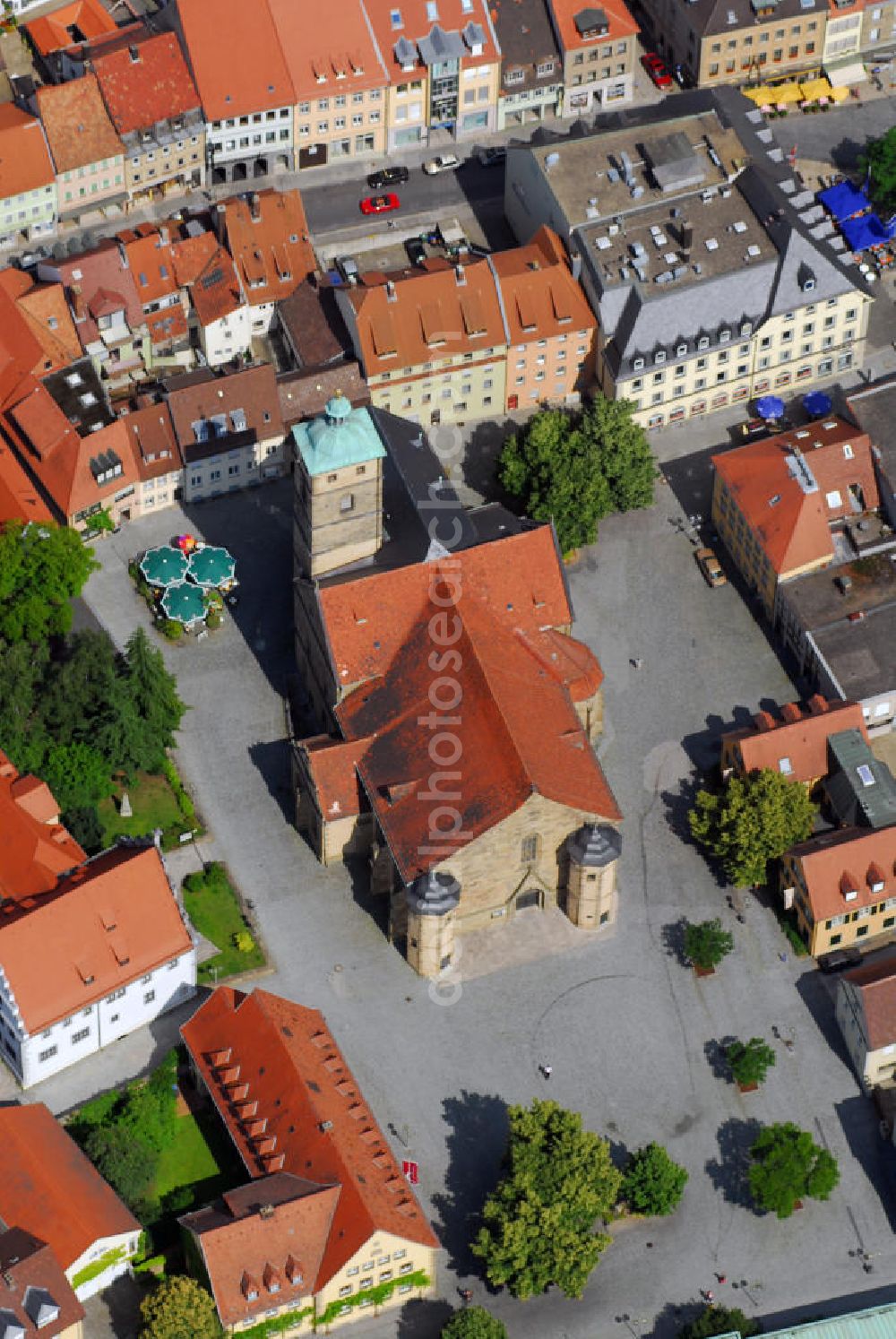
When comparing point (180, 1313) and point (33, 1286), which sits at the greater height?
point (33, 1286)

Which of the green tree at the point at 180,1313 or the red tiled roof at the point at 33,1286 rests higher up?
the red tiled roof at the point at 33,1286

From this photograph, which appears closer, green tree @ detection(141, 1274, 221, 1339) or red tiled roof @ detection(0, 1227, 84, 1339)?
red tiled roof @ detection(0, 1227, 84, 1339)

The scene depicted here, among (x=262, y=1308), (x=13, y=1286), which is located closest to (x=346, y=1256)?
(x=262, y=1308)

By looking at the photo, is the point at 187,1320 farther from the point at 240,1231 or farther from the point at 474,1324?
the point at 474,1324

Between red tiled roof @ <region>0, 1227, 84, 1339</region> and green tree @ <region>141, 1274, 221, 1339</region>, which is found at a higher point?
red tiled roof @ <region>0, 1227, 84, 1339</region>

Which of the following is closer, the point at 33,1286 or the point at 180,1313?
the point at 33,1286
